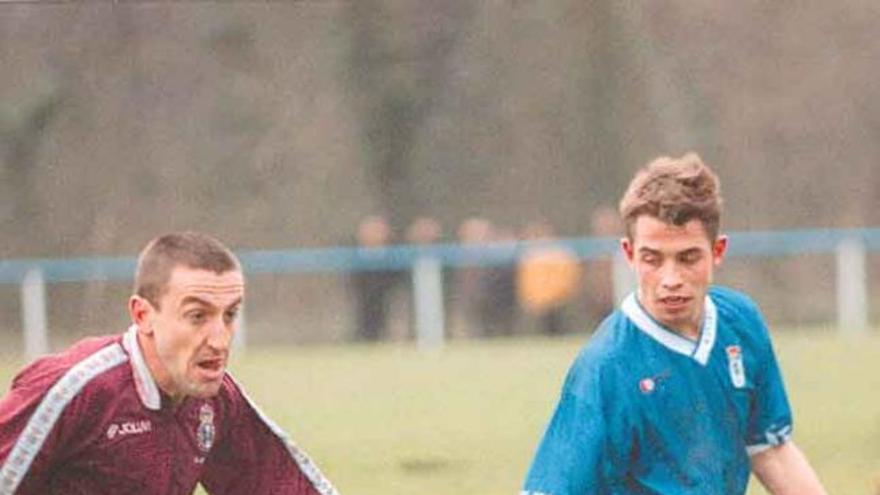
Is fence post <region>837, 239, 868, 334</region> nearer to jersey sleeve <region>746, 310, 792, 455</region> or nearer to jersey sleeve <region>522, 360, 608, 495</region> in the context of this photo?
jersey sleeve <region>746, 310, 792, 455</region>

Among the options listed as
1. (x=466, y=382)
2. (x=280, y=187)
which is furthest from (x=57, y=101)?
(x=466, y=382)

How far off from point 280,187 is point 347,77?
5.15 ft

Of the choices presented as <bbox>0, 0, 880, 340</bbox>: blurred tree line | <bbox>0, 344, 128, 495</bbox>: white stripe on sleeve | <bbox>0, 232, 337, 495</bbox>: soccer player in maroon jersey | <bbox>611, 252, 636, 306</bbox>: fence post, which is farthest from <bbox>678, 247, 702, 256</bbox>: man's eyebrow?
<bbox>0, 0, 880, 340</bbox>: blurred tree line

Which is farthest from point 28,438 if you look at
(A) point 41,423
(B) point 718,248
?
(B) point 718,248

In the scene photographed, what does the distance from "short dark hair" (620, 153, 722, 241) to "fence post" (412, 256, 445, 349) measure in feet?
51.9

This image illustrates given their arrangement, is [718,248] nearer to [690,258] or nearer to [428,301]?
[690,258]

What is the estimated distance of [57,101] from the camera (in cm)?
2934

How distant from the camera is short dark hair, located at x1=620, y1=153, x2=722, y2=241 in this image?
18.7 ft

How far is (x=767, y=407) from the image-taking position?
19.6 feet

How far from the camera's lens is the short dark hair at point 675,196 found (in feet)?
18.7

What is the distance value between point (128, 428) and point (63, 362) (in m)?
0.23

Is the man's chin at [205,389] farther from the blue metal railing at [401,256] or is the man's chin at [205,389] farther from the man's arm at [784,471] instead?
the blue metal railing at [401,256]

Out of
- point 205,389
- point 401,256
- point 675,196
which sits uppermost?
point 675,196

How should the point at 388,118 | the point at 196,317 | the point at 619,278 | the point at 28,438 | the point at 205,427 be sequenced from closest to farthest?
the point at 28,438, the point at 196,317, the point at 205,427, the point at 619,278, the point at 388,118
